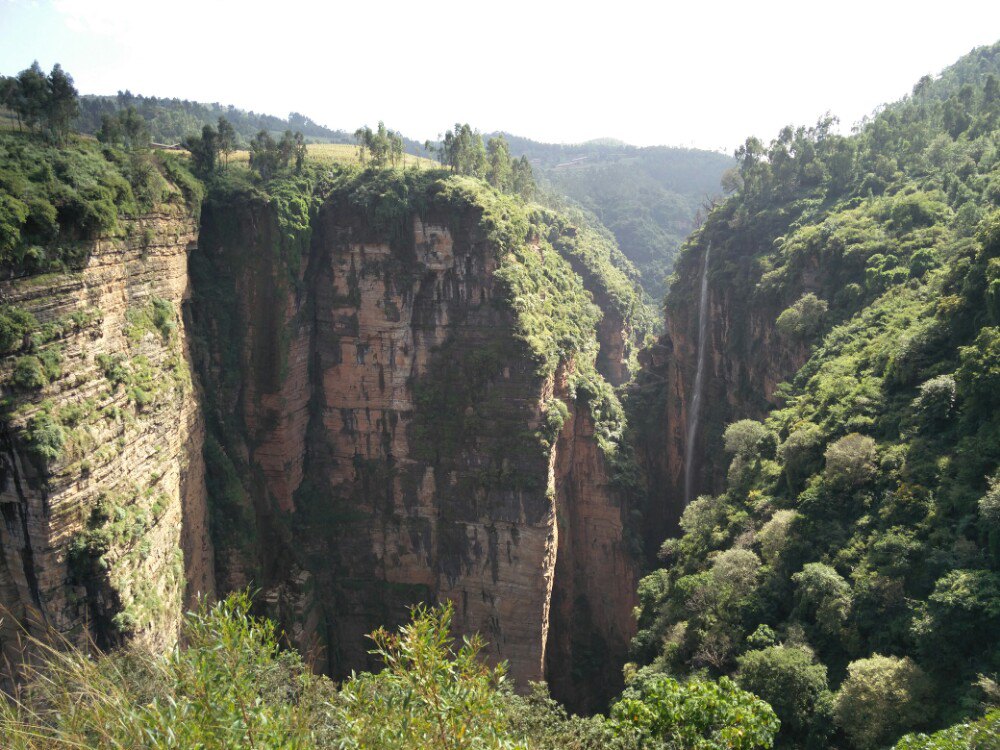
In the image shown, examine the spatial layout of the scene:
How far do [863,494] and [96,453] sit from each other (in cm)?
2531

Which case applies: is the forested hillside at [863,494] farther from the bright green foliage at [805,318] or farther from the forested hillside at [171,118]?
the forested hillside at [171,118]

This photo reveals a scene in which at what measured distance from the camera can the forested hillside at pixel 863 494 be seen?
1564 centimetres

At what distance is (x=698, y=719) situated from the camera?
13.9 meters

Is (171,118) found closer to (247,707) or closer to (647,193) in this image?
(647,193)

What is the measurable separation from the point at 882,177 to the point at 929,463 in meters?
37.1

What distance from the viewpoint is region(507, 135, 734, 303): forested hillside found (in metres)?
105

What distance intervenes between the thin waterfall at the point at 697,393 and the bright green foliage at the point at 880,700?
30191mm

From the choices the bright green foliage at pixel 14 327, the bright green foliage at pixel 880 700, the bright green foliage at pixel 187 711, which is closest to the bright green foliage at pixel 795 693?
the bright green foliage at pixel 880 700

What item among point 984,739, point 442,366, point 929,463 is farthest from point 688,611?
point 442,366

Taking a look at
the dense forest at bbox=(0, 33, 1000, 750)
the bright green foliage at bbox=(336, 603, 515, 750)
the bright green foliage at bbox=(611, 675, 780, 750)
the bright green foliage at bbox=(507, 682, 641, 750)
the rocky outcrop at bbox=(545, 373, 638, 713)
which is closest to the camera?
the bright green foliage at bbox=(336, 603, 515, 750)

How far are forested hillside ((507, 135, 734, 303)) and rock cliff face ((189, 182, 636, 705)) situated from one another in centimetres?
5712

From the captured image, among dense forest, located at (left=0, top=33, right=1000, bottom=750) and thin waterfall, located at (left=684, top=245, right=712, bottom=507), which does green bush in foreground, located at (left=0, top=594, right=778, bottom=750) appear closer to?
dense forest, located at (left=0, top=33, right=1000, bottom=750)

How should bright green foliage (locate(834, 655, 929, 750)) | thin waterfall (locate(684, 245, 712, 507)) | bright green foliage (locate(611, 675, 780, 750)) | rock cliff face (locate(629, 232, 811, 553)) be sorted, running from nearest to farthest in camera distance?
bright green foliage (locate(611, 675, 780, 750))
bright green foliage (locate(834, 655, 929, 750))
rock cliff face (locate(629, 232, 811, 553))
thin waterfall (locate(684, 245, 712, 507))

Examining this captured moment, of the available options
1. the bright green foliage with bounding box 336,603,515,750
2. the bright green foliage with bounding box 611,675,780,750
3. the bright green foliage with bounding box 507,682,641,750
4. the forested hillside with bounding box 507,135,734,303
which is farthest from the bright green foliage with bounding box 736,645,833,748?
the forested hillside with bounding box 507,135,734,303
